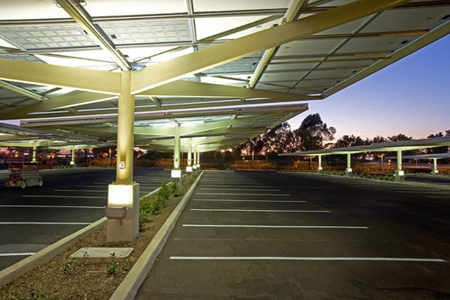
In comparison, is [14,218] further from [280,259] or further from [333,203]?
[333,203]

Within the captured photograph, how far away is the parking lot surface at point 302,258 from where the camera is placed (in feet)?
15.0

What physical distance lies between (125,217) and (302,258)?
13.4 feet

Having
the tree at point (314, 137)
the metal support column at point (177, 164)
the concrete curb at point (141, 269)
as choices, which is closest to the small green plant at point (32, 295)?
the concrete curb at point (141, 269)

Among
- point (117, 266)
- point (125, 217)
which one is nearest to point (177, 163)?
point (125, 217)

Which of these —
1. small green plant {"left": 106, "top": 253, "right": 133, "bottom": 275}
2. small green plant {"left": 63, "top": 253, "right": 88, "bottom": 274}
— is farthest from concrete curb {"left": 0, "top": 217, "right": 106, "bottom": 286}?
small green plant {"left": 106, "top": 253, "right": 133, "bottom": 275}

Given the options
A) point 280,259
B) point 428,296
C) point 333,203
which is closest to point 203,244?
point 280,259

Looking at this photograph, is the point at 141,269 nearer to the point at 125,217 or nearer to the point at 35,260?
the point at 125,217

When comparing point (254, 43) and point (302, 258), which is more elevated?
point (254, 43)

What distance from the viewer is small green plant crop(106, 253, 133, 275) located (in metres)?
4.74

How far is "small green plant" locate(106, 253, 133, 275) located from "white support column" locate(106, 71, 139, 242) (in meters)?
1.27

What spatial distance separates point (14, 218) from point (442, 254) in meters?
12.6

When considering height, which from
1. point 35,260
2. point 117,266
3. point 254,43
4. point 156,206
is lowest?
point 117,266

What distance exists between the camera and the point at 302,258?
6078mm

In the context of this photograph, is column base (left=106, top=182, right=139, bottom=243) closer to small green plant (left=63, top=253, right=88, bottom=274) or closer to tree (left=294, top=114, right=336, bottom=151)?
small green plant (left=63, top=253, right=88, bottom=274)
